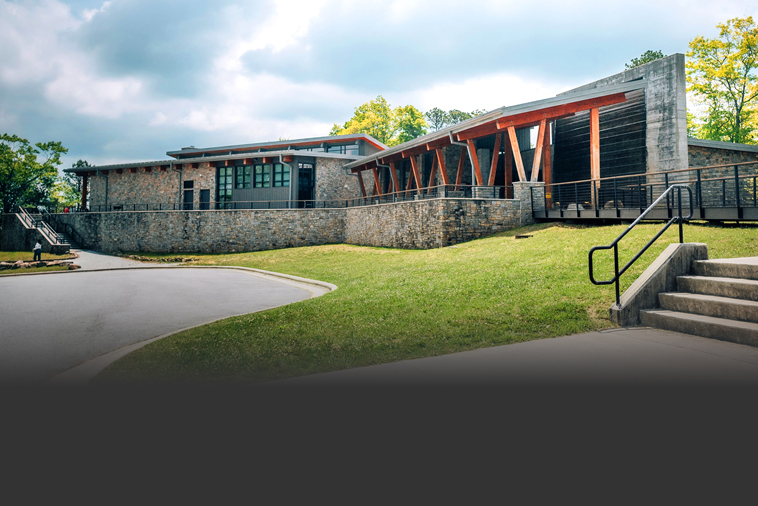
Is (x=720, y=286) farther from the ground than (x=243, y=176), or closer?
closer

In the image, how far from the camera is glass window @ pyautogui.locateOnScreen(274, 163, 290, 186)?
36.1m

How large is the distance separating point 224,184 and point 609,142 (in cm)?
2946

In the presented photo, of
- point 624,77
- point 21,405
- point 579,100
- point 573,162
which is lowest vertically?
point 21,405

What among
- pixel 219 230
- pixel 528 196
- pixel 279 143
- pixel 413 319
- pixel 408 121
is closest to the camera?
pixel 413 319

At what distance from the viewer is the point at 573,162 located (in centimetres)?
2464

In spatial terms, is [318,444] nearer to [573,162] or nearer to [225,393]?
[225,393]

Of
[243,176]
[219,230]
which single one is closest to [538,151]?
[219,230]

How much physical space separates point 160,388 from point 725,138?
42696 mm

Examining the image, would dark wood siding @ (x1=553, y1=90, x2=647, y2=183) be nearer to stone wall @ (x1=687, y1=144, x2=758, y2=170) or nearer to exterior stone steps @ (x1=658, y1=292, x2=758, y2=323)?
stone wall @ (x1=687, y1=144, x2=758, y2=170)

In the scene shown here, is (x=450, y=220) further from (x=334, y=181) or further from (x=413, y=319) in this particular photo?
(x=334, y=181)

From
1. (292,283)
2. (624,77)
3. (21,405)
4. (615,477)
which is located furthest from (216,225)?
(615,477)

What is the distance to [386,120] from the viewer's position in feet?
201

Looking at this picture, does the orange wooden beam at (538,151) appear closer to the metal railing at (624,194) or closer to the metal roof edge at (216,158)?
the metal railing at (624,194)

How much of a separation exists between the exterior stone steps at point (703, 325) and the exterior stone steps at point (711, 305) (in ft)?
0.28
